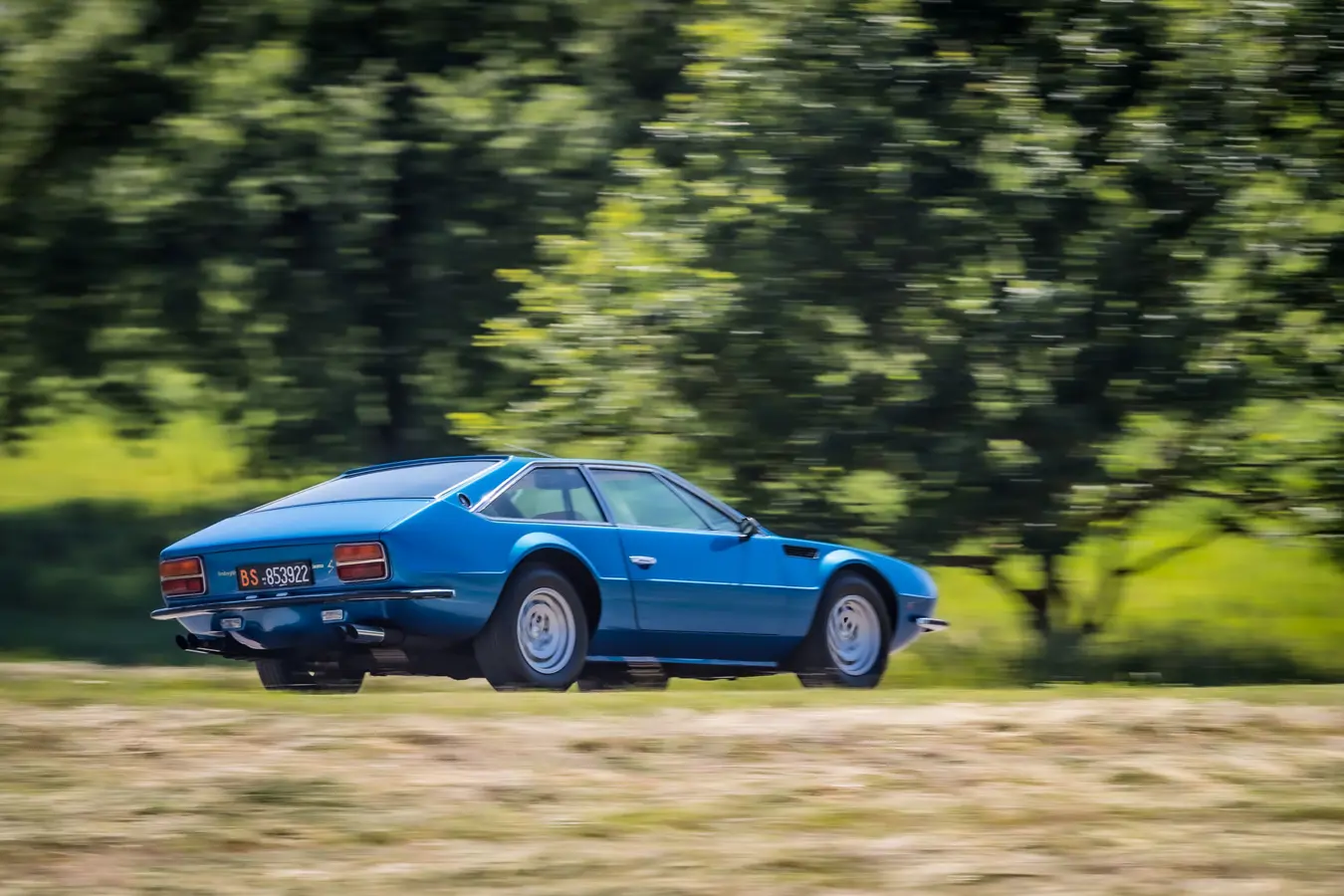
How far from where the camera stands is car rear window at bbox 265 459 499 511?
29.3 ft

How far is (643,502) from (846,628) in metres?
1.57

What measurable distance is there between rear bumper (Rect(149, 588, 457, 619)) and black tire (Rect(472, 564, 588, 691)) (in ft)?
1.16

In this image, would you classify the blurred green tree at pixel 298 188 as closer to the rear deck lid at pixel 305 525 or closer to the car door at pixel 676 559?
the car door at pixel 676 559

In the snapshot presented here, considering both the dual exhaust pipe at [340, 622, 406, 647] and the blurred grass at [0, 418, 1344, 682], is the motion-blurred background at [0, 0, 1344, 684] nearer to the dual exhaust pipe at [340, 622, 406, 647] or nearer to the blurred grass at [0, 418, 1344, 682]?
the blurred grass at [0, 418, 1344, 682]

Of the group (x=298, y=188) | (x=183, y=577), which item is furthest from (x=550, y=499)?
(x=298, y=188)

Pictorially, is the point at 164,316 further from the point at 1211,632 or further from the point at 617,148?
the point at 1211,632

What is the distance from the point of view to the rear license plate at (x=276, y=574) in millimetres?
8492

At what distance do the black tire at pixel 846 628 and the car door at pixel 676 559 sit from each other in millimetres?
428

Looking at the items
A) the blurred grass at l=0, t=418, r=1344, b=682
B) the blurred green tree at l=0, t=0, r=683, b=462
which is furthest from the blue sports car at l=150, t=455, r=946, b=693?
the blurred green tree at l=0, t=0, r=683, b=462

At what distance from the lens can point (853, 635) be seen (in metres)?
10.6

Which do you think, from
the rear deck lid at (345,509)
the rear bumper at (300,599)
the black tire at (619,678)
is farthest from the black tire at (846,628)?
the rear bumper at (300,599)

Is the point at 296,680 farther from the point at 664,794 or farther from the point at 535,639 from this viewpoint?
the point at 664,794

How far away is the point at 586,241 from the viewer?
1436 centimetres

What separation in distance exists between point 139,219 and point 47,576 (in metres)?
4.82
